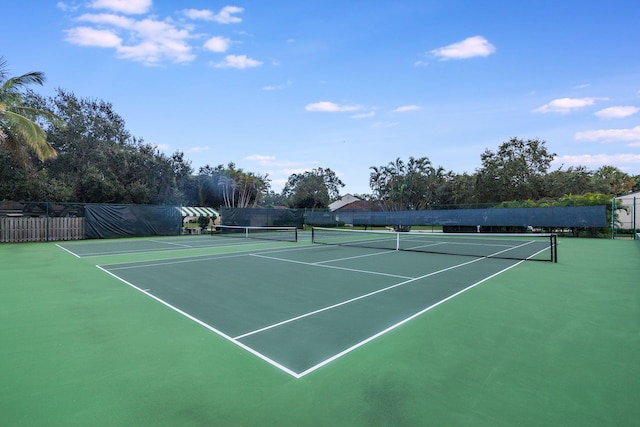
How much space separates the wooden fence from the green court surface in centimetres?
1417

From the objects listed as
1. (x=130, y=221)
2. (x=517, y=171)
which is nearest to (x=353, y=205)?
(x=517, y=171)

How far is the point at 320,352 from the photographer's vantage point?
3426 millimetres

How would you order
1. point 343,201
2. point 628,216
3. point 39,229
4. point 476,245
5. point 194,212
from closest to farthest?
point 476,245
point 39,229
point 628,216
point 194,212
point 343,201

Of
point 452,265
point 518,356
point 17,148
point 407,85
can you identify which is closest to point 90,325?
point 518,356

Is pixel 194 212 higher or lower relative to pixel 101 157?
lower

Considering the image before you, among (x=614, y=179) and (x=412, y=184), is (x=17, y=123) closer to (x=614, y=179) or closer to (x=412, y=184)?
(x=412, y=184)

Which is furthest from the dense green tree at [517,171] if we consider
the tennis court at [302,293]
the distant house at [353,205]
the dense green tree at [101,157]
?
the dense green tree at [101,157]

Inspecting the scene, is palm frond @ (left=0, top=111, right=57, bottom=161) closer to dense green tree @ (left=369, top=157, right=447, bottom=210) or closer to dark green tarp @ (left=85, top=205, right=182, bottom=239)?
dark green tarp @ (left=85, top=205, right=182, bottom=239)

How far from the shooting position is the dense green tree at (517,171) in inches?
1275

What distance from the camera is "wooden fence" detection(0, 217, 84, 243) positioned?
17.4m

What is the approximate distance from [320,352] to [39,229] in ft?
70.9

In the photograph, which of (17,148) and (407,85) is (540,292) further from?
(17,148)

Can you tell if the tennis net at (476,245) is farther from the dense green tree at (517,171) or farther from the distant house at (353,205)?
the distant house at (353,205)

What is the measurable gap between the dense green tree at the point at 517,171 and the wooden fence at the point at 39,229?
34.8m
